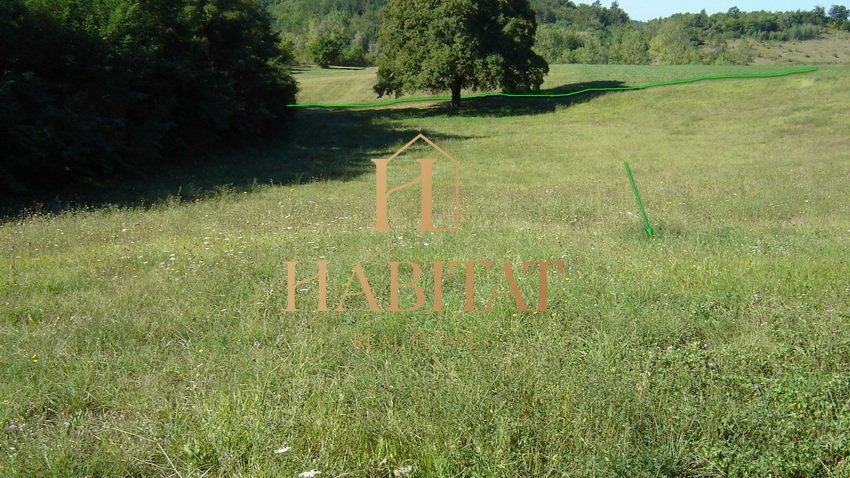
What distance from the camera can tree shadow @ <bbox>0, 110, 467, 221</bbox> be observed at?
1098 cm

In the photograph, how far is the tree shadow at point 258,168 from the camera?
10984mm

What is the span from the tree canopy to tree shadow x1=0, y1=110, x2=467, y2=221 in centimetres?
301

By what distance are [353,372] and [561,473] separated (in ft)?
4.25

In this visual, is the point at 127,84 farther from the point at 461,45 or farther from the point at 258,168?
the point at 461,45

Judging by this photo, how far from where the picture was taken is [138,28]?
14.4m

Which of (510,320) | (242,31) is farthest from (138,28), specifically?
(510,320)

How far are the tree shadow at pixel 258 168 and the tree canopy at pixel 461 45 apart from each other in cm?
301

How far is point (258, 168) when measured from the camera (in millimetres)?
15461

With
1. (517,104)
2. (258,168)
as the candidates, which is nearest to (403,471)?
(258,168)

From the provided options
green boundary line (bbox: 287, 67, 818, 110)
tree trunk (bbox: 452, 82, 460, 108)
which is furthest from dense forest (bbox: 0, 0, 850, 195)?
tree trunk (bbox: 452, 82, 460, 108)

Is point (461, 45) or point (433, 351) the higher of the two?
point (461, 45)

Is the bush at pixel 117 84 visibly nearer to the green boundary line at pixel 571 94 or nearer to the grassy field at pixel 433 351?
the grassy field at pixel 433 351

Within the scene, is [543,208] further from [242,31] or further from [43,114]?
[242,31]

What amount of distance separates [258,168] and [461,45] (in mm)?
13103
